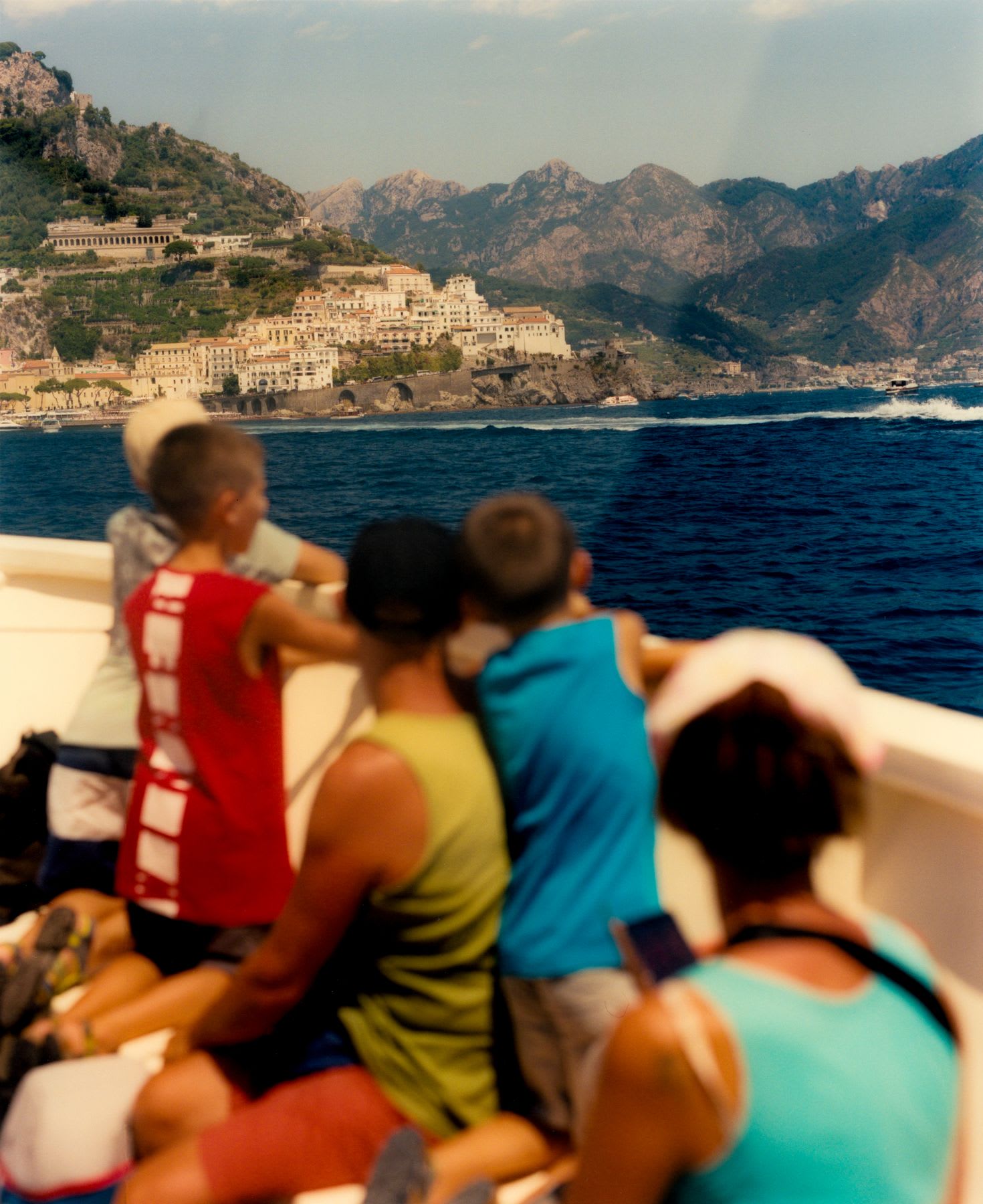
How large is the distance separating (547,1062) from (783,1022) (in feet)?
1.58

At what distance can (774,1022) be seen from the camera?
583mm

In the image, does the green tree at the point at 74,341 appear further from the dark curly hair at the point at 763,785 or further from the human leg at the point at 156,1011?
the dark curly hair at the point at 763,785

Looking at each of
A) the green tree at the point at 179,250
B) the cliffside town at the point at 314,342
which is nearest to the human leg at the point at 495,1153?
the cliffside town at the point at 314,342

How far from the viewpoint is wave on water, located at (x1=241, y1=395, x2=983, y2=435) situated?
174 feet

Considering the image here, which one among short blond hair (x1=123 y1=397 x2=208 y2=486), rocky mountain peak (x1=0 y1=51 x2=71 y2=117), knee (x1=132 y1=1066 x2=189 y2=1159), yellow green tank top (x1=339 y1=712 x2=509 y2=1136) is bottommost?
knee (x1=132 y1=1066 x2=189 y2=1159)

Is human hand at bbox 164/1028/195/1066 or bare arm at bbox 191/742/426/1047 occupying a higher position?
bare arm at bbox 191/742/426/1047

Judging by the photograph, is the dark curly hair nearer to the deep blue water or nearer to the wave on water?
the deep blue water

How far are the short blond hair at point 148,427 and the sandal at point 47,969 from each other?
64cm

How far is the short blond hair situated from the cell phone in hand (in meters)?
0.80

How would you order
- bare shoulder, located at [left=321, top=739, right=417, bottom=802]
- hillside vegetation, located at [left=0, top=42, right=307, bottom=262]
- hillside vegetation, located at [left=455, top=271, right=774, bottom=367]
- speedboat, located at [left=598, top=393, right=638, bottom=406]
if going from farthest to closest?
1. hillside vegetation, located at [left=0, top=42, right=307, bottom=262]
2. hillside vegetation, located at [left=455, top=271, right=774, bottom=367]
3. speedboat, located at [left=598, top=393, right=638, bottom=406]
4. bare shoulder, located at [left=321, top=739, right=417, bottom=802]

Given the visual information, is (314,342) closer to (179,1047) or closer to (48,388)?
(48,388)

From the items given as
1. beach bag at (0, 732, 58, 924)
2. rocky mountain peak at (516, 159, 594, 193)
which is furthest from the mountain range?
beach bag at (0, 732, 58, 924)

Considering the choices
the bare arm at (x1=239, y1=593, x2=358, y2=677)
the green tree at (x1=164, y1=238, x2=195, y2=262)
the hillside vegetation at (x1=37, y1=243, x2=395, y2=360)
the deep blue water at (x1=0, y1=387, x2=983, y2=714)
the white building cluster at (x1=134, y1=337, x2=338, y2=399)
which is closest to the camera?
the bare arm at (x1=239, y1=593, x2=358, y2=677)

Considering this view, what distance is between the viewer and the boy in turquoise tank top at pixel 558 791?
3.20 ft
